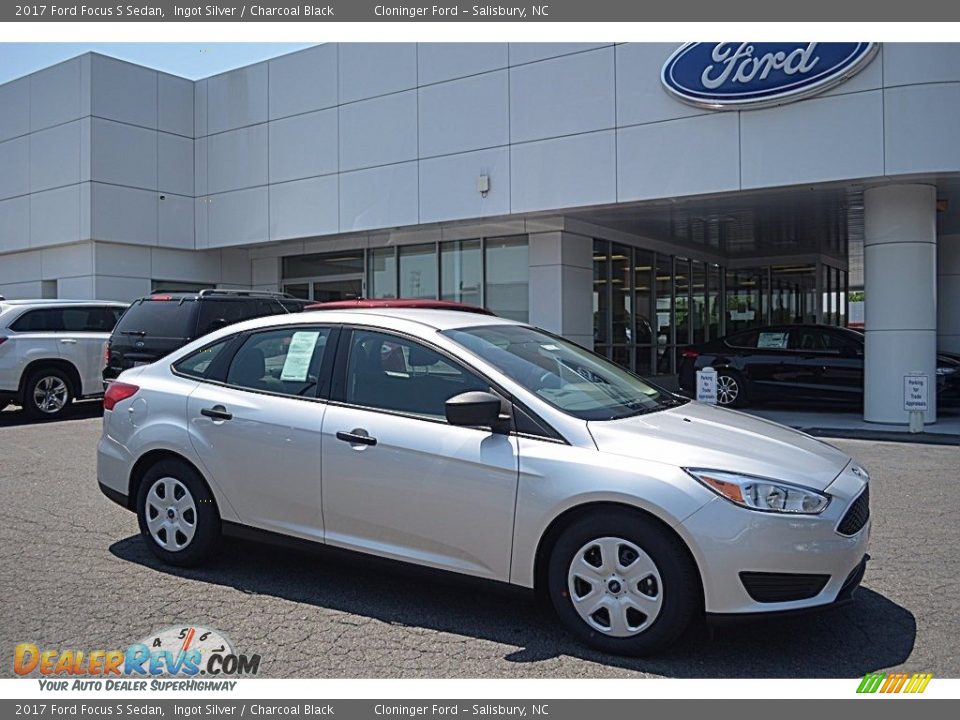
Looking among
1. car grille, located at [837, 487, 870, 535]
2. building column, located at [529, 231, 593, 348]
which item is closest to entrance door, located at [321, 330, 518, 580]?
car grille, located at [837, 487, 870, 535]

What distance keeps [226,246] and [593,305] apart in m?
8.20

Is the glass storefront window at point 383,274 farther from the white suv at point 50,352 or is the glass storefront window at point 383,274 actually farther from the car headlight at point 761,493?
the car headlight at point 761,493

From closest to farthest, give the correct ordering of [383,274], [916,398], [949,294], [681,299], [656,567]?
[656,567], [916,398], [383,274], [949,294], [681,299]

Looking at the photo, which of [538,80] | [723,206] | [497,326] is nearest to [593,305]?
[723,206]

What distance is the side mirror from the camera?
4.18 m

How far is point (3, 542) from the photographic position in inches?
239

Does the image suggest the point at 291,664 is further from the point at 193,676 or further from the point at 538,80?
the point at 538,80

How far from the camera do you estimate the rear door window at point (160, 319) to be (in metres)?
11.2

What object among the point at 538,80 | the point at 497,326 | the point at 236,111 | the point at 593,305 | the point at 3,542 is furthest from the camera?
the point at 236,111

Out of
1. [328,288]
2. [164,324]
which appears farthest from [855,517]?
[328,288]

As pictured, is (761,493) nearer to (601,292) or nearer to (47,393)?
(47,393)

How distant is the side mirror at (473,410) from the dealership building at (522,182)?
9068 millimetres

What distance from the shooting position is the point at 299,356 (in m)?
5.14

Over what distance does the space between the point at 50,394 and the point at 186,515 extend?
351 inches
